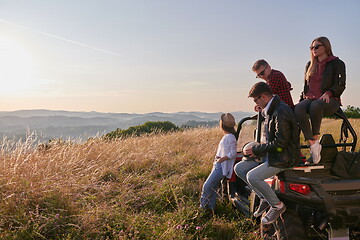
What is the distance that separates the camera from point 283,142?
10.3 feet

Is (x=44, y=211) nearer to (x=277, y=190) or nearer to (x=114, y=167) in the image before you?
(x=114, y=167)

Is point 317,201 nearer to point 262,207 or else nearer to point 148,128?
point 262,207

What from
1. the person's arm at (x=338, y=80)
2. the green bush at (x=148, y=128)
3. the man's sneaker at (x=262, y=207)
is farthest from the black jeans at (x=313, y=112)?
the green bush at (x=148, y=128)

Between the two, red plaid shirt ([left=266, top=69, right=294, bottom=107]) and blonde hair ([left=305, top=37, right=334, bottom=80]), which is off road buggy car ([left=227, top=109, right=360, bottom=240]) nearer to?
blonde hair ([left=305, top=37, right=334, bottom=80])

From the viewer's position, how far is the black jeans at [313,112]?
378 cm

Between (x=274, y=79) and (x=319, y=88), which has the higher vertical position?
(x=274, y=79)

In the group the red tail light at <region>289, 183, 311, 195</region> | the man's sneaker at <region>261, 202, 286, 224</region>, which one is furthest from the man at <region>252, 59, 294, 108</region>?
the man's sneaker at <region>261, 202, 286, 224</region>

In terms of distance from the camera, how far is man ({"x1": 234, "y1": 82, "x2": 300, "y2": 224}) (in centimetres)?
317

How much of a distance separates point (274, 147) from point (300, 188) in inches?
20.0

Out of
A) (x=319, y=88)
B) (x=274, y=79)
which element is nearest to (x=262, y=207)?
(x=319, y=88)

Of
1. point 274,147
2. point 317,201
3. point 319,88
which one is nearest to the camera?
point 317,201

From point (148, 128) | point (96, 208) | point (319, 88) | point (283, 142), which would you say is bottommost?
point (96, 208)

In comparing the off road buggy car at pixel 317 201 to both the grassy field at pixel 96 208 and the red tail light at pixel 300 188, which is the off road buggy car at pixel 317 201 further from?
the grassy field at pixel 96 208

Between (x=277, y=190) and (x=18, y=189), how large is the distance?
3.59m
